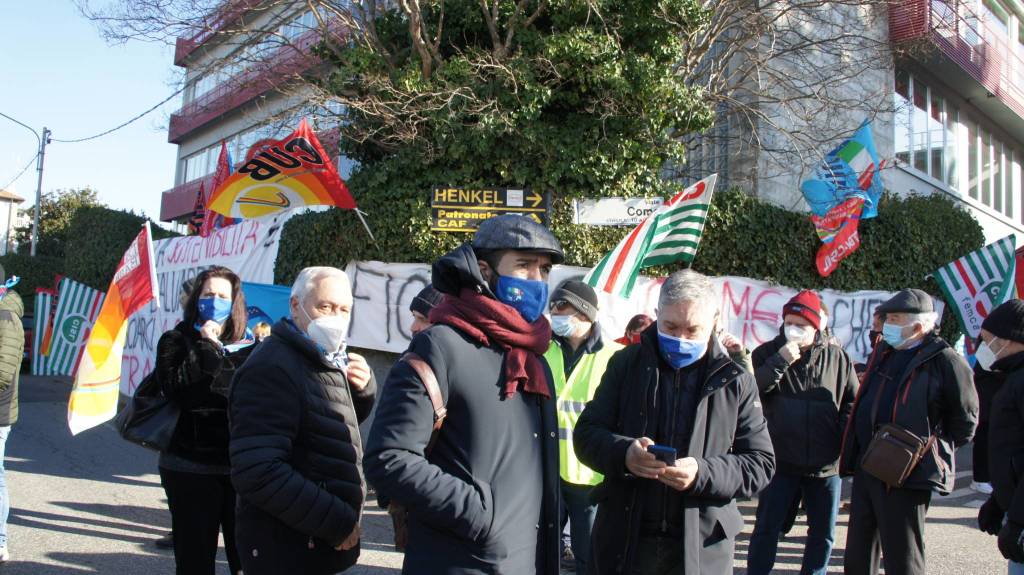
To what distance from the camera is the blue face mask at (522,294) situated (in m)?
2.47

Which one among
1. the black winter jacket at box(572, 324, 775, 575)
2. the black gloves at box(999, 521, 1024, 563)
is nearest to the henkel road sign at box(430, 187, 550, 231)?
the black gloves at box(999, 521, 1024, 563)

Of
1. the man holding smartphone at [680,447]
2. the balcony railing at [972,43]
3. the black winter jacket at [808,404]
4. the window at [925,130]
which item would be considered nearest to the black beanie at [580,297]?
the black winter jacket at [808,404]

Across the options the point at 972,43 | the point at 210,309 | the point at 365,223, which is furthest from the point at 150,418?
the point at 972,43

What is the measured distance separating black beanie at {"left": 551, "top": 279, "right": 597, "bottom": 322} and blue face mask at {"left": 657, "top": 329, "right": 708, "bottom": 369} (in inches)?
80.5

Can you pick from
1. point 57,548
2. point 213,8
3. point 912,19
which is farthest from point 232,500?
point 912,19

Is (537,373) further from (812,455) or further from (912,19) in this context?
(912,19)

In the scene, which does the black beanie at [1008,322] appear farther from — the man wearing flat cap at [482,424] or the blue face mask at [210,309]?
the blue face mask at [210,309]

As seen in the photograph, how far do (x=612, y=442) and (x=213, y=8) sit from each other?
35.2 ft

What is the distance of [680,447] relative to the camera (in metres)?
2.87

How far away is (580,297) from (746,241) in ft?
22.5

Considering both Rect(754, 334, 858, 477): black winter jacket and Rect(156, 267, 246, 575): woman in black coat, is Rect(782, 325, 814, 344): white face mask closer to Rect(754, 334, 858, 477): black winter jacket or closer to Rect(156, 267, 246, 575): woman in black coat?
Rect(754, 334, 858, 477): black winter jacket

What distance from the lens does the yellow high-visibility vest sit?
15.3 feet

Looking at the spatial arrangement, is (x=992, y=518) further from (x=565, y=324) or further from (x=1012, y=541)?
(x=565, y=324)

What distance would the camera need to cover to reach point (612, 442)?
9.43ft
